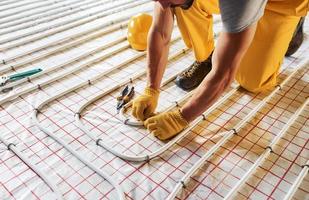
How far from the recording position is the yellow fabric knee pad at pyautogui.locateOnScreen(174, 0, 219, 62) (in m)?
1.77

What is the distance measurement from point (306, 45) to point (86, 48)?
1.52 meters

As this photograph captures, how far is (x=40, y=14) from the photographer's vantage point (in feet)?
9.10

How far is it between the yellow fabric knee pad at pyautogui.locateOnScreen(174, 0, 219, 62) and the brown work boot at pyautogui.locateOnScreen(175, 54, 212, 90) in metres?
0.04

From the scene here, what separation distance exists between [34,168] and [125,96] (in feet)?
1.97

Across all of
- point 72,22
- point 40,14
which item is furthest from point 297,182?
point 40,14

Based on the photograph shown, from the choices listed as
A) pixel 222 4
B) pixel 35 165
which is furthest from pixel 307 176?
pixel 35 165

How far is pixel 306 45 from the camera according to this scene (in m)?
2.28

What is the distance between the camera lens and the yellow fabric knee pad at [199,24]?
5.80 ft

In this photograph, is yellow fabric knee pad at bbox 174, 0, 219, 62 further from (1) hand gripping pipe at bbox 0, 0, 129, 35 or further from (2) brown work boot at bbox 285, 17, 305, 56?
(1) hand gripping pipe at bbox 0, 0, 129, 35

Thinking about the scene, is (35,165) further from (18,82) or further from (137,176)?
(18,82)

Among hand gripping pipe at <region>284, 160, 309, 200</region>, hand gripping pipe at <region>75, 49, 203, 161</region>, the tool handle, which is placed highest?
the tool handle

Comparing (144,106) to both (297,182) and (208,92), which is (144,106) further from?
(297,182)

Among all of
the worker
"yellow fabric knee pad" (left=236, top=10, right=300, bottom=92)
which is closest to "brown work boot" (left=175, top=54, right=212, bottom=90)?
the worker

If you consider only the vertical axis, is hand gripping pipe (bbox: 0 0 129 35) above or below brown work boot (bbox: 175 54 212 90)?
above
